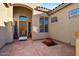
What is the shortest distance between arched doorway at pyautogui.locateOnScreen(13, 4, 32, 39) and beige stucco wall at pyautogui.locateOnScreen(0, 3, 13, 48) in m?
0.09

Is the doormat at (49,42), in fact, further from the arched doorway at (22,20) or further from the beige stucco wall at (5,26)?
the beige stucco wall at (5,26)

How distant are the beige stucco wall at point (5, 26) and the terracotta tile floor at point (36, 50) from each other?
0.14m

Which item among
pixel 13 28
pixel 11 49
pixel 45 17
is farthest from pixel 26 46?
pixel 45 17

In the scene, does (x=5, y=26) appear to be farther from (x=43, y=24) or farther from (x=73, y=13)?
(x=73, y=13)

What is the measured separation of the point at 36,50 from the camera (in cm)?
204

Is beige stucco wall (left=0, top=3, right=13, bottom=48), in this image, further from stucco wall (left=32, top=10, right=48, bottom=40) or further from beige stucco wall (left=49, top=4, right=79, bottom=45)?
beige stucco wall (left=49, top=4, right=79, bottom=45)

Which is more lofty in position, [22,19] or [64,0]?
[64,0]

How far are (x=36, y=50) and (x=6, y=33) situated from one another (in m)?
0.69

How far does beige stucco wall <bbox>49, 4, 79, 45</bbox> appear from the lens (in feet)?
6.46

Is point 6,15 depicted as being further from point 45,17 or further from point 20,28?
point 45,17

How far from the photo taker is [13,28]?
2119 mm

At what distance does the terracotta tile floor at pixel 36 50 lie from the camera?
6.43 ft

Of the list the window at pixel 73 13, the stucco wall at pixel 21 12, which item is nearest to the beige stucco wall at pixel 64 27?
the window at pixel 73 13

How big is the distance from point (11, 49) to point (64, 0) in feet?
4.39
